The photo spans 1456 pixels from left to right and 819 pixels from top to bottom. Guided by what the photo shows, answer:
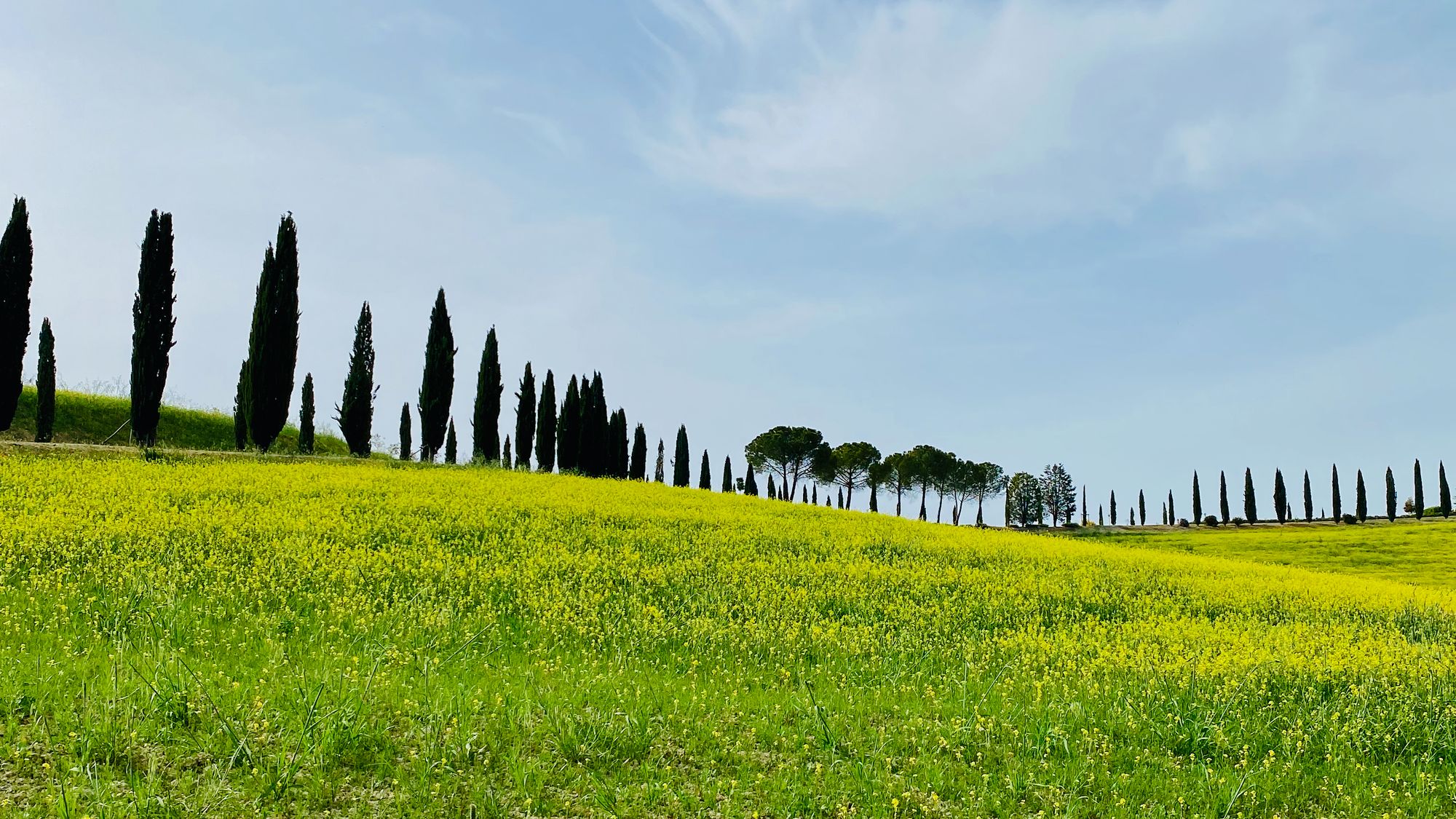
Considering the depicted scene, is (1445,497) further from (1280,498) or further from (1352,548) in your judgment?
(1352,548)

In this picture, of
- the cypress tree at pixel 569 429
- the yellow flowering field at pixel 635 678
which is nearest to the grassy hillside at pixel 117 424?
the cypress tree at pixel 569 429

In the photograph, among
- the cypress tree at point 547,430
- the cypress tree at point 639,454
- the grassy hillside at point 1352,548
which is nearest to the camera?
the grassy hillside at point 1352,548

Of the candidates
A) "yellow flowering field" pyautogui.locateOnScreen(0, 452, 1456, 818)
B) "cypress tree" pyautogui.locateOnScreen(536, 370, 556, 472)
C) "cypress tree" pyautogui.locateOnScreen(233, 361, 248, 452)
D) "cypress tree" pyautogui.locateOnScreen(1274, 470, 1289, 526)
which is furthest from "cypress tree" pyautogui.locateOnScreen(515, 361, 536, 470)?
"cypress tree" pyautogui.locateOnScreen(1274, 470, 1289, 526)

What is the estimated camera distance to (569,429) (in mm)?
56281

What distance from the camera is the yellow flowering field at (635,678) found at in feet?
20.4

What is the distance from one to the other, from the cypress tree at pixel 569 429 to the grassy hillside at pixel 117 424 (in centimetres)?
1333

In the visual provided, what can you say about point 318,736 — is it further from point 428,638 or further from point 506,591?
point 506,591

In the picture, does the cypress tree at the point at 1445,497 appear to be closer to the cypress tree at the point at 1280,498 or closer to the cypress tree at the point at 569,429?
the cypress tree at the point at 1280,498

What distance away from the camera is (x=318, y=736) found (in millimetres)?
6441

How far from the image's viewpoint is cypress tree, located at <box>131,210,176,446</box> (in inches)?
1313

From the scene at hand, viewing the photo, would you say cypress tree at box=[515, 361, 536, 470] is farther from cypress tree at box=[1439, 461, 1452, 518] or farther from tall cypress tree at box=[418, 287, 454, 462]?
cypress tree at box=[1439, 461, 1452, 518]

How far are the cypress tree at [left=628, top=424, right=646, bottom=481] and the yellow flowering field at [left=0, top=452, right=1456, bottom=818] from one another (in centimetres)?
4864

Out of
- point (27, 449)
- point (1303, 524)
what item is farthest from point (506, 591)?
point (1303, 524)

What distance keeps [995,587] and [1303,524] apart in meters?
96.7
